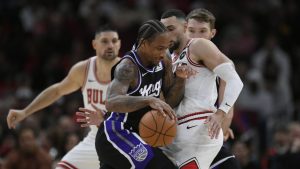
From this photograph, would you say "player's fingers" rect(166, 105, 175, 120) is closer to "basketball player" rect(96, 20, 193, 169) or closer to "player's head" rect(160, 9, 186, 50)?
"basketball player" rect(96, 20, 193, 169)

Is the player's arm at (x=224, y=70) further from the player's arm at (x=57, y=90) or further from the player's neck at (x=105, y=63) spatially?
the player's arm at (x=57, y=90)

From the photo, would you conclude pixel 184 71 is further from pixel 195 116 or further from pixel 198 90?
pixel 195 116

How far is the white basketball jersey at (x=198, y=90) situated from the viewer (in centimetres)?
723

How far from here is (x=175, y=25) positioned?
7590mm

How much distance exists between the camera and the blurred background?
46.8ft

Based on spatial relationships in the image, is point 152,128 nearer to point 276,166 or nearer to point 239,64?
point 276,166

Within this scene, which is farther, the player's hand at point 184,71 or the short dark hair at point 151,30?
the player's hand at point 184,71

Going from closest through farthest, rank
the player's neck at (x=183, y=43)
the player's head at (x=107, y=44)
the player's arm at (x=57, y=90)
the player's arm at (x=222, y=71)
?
the player's arm at (x=222, y=71) → the player's neck at (x=183, y=43) → the player's arm at (x=57, y=90) → the player's head at (x=107, y=44)

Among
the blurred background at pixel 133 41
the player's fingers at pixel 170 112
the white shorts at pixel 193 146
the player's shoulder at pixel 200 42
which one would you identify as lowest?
the blurred background at pixel 133 41

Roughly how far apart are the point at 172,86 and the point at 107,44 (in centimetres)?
201

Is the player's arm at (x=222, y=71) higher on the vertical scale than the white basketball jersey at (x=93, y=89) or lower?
higher

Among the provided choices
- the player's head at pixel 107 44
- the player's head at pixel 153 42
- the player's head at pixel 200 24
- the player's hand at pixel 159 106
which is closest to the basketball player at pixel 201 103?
the player's head at pixel 200 24

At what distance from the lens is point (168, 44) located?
6.73m

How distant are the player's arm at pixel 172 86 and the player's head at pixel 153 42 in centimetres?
40
